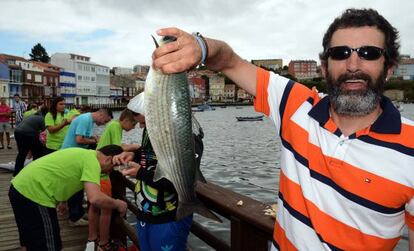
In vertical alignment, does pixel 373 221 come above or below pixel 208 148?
above

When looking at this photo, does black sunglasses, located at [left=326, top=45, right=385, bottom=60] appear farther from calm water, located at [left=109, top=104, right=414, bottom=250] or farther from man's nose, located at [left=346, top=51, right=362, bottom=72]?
calm water, located at [left=109, top=104, right=414, bottom=250]

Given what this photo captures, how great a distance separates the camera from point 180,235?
12.2 ft

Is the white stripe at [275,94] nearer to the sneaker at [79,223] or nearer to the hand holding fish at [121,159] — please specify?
the hand holding fish at [121,159]

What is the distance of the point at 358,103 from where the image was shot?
2025 millimetres

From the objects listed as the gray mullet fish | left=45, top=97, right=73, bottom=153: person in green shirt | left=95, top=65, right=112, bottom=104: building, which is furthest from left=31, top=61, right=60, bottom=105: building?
the gray mullet fish

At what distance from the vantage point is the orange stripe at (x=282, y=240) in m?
2.13

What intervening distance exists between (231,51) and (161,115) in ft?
2.15

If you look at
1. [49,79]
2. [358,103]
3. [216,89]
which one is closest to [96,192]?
[358,103]

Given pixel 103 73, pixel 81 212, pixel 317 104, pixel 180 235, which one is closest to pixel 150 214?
pixel 180 235

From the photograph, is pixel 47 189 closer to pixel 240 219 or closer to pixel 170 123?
pixel 240 219

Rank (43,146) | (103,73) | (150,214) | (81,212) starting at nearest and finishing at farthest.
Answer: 1. (150,214)
2. (81,212)
3. (43,146)
4. (103,73)

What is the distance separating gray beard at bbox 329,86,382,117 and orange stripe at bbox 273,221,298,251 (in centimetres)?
75

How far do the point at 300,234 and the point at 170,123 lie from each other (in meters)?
0.90

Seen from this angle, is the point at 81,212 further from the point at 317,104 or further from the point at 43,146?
the point at 317,104
